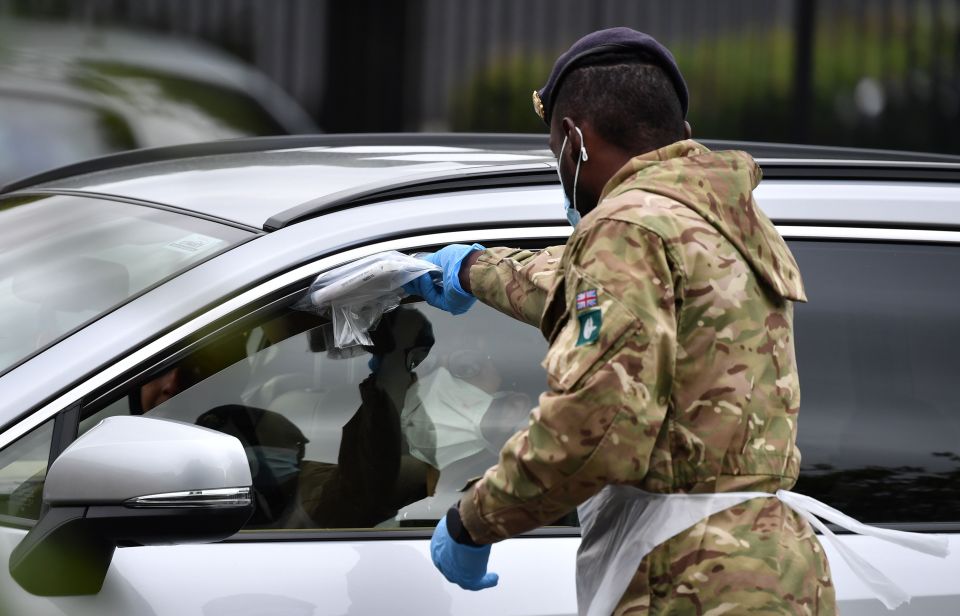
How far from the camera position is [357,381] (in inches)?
85.8

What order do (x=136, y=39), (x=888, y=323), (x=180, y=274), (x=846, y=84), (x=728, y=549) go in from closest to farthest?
(x=728, y=549)
(x=180, y=274)
(x=888, y=323)
(x=136, y=39)
(x=846, y=84)

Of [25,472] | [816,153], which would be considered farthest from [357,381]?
[816,153]

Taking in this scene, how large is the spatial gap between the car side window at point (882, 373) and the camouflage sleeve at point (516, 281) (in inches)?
17.2

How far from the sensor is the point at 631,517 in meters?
1.85

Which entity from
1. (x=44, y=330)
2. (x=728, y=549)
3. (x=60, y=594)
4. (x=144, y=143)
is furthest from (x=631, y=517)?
(x=144, y=143)

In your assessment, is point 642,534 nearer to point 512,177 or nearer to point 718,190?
point 718,190

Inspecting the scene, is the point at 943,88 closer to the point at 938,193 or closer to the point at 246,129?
the point at 246,129

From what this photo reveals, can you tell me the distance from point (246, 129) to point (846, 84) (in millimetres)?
6023

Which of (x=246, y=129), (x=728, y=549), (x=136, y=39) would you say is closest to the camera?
(x=728, y=549)

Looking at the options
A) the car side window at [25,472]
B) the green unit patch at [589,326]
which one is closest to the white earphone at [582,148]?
the green unit patch at [589,326]

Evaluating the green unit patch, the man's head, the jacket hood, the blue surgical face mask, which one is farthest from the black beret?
the blue surgical face mask

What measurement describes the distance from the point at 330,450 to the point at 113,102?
5.06 m

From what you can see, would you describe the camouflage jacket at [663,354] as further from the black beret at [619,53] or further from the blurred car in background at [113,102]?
the blurred car in background at [113,102]

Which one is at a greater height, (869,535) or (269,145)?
(269,145)
